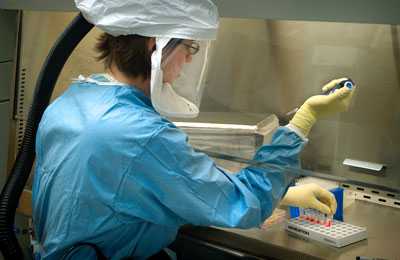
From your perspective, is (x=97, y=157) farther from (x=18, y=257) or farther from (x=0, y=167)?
(x=0, y=167)

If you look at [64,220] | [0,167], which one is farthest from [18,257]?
[0,167]

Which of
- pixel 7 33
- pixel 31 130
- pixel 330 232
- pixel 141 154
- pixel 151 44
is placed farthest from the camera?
pixel 7 33

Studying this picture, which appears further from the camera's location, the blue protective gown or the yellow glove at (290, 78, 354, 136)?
the yellow glove at (290, 78, 354, 136)

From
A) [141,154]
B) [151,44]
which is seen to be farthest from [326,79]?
[141,154]

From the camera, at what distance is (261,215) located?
1.17m

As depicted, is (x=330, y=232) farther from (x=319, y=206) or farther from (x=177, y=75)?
(x=177, y=75)

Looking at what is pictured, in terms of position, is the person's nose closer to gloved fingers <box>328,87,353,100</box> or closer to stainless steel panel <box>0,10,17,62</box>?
gloved fingers <box>328,87,353,100</box>

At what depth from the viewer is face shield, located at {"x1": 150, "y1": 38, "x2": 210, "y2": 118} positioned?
1.13 m

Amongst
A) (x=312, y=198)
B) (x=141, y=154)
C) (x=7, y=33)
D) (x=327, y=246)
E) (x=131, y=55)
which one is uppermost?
(x=7, y=33)

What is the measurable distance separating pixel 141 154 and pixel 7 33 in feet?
3.89

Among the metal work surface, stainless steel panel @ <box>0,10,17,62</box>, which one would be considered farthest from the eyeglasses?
stainless steel panel @ <box>0,10,17,62</box>

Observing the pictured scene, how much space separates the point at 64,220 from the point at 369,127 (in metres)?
0.96

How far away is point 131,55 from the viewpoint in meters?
1.21

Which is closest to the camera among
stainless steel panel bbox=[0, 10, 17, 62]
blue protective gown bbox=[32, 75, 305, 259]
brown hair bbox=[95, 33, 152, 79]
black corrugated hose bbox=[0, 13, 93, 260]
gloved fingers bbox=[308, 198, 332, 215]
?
blue protective gown bbox=[32, 75, 305, 259]
